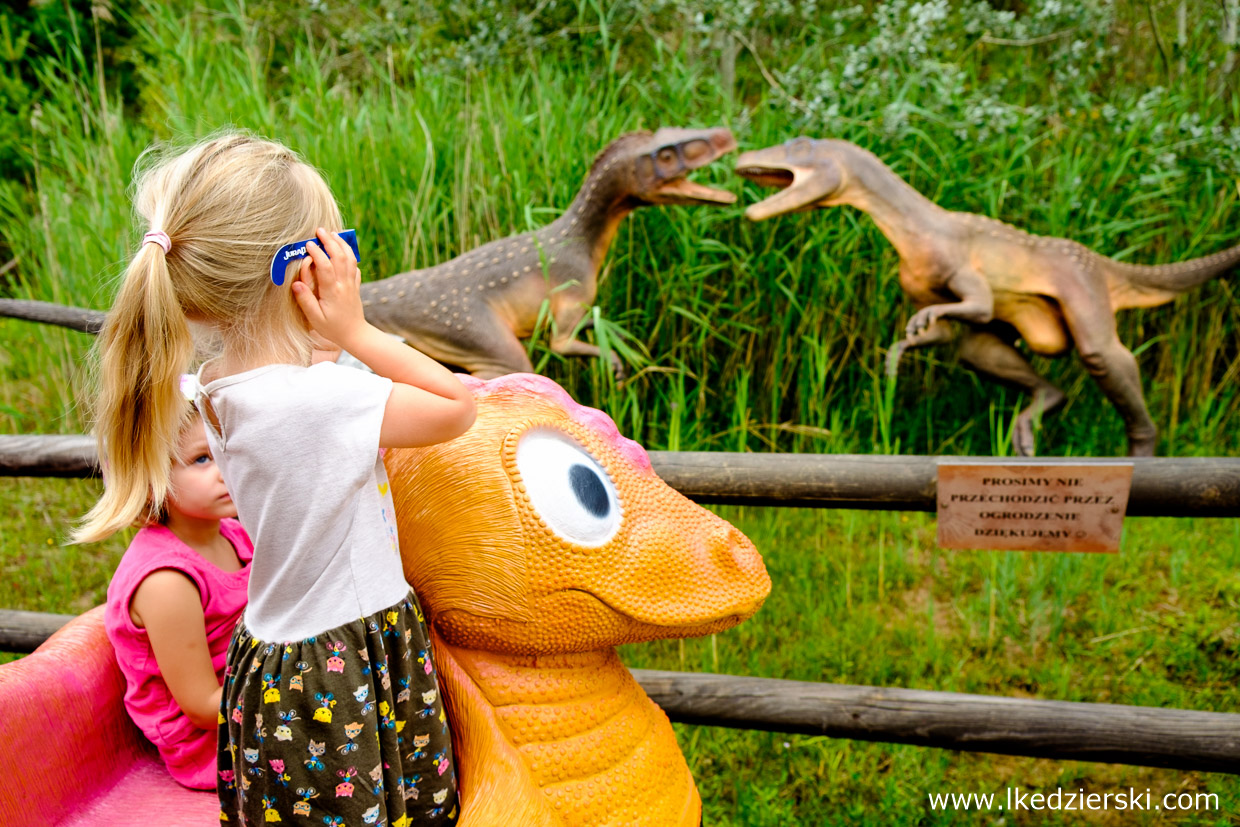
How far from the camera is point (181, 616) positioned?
1173mm

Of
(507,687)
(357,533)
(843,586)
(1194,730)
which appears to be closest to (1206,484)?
(1194,730)

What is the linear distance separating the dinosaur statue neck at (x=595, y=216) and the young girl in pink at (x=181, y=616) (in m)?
1.42

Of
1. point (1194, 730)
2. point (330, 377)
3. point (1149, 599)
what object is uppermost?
point (330, 377)

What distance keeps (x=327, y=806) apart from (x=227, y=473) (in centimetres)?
36

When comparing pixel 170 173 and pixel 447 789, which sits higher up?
pixel 170 173

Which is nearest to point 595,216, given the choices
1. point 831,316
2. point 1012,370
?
point 831,316

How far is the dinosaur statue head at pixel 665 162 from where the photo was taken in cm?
237

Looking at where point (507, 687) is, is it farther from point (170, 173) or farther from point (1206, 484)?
point (1206, 484)

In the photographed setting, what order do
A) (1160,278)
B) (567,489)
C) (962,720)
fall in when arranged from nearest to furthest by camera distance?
1. (567,489)
2. (962,720)
3. (1160,278)

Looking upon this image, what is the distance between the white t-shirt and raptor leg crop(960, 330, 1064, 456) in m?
2.29

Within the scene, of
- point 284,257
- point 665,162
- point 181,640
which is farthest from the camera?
point 665,162

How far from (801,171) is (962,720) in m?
1.50

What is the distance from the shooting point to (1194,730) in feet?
5.52

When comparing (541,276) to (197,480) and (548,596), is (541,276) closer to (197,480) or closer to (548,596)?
(197,480)
